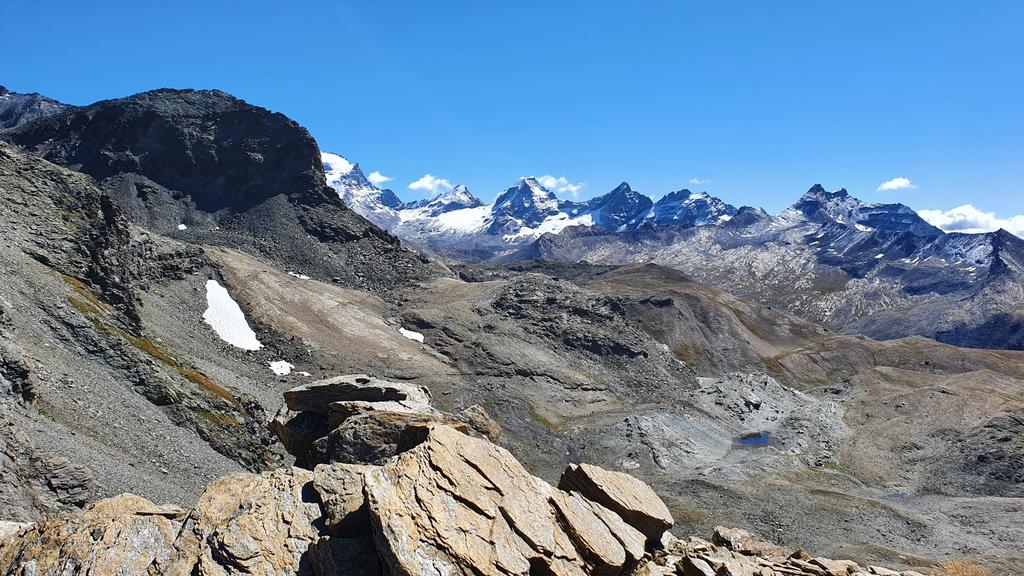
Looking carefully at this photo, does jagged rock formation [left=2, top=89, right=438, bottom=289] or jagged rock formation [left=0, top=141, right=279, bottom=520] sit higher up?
jagged rock formation [left=2, top=89, right=438, bottom=289]

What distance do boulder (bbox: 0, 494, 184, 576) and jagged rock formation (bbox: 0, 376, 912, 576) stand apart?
39mm

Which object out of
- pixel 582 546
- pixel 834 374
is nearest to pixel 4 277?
pixel 582 546

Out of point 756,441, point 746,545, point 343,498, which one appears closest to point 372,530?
point 343,498

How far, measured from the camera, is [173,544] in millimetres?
20719

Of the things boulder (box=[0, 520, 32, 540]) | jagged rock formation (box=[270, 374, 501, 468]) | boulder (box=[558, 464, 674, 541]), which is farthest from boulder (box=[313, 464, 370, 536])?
boulder (box=[0, 520, 32, 540])

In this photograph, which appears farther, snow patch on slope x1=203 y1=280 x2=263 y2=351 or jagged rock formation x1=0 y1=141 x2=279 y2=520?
snow patch on slope x1=203 y1=280 x2=263 y2=351

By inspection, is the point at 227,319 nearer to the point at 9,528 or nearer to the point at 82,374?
the point at 82,374

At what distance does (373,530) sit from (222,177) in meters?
149

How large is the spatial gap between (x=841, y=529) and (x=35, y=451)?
70.5 metres

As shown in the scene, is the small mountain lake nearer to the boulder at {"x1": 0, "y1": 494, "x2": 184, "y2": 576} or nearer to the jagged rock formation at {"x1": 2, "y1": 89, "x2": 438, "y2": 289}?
the jagged rock formation at {"x1": 2, "y1": 89, "x2": 438, "y2": 289}

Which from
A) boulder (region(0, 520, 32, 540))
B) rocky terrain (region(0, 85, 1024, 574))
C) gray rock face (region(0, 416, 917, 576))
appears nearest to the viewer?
gray rock face (region(0, 416, 917, 576))

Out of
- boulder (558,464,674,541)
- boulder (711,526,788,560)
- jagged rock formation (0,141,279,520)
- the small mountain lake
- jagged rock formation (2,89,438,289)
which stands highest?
jagged rock formation (2,89,438,289)

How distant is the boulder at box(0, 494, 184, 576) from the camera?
768 inches

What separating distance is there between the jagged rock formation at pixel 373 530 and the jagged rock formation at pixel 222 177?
108 m
